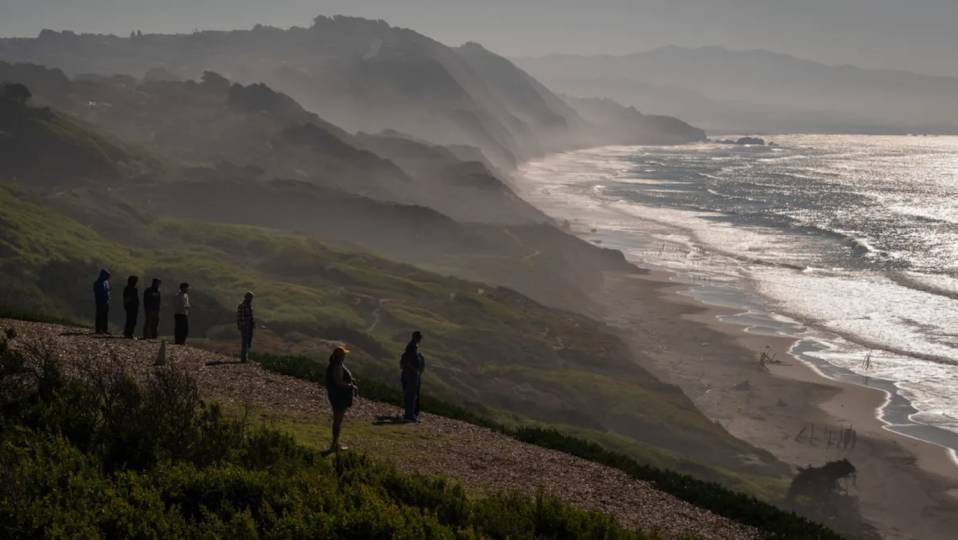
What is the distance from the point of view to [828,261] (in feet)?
327

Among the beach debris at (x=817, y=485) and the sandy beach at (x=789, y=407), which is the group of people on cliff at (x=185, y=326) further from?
the sandy beach at (x=789, y=407)

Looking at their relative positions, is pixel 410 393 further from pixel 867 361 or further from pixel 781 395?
pixel 867 361

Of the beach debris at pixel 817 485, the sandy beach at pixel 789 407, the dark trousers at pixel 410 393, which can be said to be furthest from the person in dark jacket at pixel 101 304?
the sandy beach at pixel 789 407

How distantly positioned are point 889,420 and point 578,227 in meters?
81.4

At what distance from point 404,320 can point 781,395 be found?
1085 inches

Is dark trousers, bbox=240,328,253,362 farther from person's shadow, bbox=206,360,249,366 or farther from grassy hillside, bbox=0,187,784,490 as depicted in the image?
grassy hillside, bbox=0,187,784,490

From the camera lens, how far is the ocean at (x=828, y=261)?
60062 mm

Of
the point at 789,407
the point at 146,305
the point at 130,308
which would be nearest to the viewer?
the point at 130,308

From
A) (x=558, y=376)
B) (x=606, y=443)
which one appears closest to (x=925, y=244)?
(x=558, y=376)

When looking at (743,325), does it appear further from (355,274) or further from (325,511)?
(325,511)

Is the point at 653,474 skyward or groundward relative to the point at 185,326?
groundward

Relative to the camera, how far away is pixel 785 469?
4391cm

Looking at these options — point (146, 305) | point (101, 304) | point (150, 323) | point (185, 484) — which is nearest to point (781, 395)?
point (150, 323)

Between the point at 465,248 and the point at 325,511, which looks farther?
the point at 465,248
